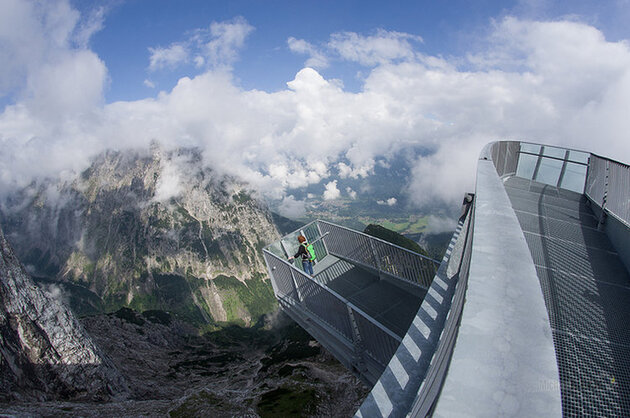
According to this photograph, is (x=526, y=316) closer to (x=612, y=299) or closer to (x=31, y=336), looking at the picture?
(x=612, y=299)

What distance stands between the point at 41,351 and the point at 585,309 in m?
37.4

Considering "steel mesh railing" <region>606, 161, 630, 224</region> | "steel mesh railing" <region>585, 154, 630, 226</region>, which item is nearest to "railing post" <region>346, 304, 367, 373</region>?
"steel mesh railing" <region>585, 154, 630, 226</region>

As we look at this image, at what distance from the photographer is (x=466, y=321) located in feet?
6.60

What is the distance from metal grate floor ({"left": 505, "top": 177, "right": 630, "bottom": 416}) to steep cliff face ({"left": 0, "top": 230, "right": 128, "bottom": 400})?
1164 inches

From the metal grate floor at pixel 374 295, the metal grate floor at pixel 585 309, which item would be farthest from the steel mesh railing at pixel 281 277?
the metal grate floor at pixel 585 309

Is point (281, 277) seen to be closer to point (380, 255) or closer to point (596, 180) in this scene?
point (380, 255)

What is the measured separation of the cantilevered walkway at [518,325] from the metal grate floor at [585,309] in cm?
2

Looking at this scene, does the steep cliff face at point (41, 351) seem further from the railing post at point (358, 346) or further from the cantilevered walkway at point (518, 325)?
the cantilevered walkway at point (518, 325)

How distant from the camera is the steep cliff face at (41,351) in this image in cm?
2225

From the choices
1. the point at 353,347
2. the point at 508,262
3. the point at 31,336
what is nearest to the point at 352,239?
the point at 353,347

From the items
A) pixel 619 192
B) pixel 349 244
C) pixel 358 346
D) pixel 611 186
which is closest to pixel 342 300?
pixel 358 346

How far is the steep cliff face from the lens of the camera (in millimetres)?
22250

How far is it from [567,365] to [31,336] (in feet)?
124

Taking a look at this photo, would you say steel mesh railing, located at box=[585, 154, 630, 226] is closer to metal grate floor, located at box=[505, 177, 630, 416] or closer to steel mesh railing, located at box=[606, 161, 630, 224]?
steel mesh railing, located at box=[606, 161, 630, 224]
